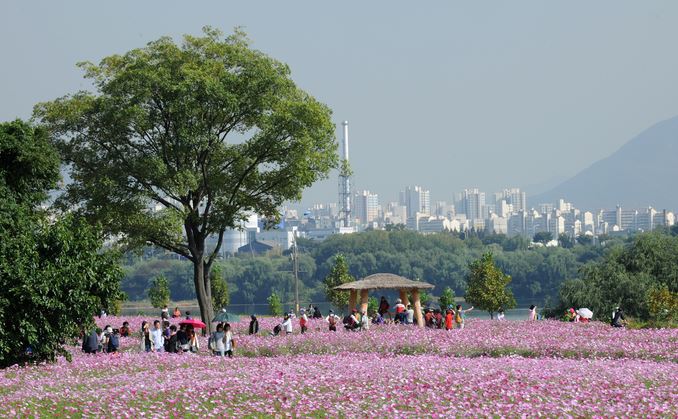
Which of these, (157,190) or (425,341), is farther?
(157,190)

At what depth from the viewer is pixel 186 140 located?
39.7m

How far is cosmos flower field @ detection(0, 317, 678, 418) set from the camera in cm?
1652

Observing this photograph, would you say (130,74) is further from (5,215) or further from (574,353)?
(574,353)

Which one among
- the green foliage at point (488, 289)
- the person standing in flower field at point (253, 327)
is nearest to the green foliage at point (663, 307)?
the person standing in flower field at point (253, 327)

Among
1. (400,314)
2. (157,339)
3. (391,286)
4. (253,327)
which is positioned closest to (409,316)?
(400,314)

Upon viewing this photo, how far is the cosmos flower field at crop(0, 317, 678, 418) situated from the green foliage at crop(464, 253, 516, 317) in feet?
127

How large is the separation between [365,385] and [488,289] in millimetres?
49247

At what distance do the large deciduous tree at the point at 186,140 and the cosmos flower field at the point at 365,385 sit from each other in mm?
13465

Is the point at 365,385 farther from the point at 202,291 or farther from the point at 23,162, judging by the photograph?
the point at 202,291

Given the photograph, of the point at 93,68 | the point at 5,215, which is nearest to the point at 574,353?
the point at 5,215

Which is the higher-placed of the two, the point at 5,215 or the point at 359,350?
the point at 5,215

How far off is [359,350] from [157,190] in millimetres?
14623

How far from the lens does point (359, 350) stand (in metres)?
29.8

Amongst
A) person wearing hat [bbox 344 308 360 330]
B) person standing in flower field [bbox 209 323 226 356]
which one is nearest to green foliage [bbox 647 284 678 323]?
person wearing hat [bbox 344 308 360 330]
